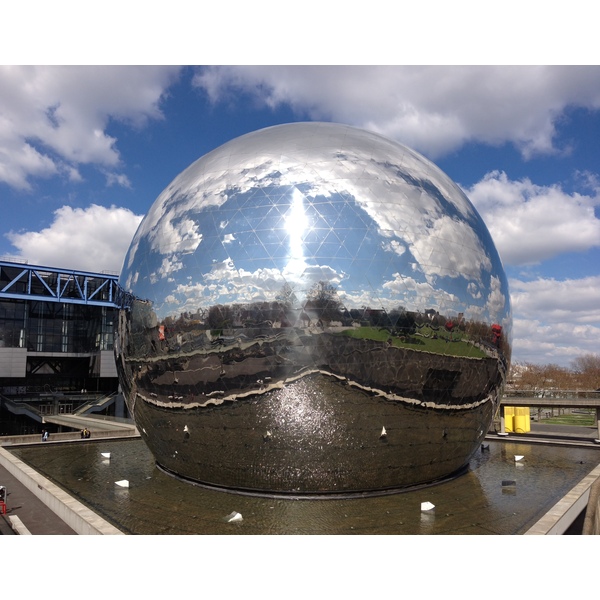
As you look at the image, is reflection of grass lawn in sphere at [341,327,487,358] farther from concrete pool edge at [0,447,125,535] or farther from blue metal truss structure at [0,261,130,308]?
blue metal truss structure at [0,261,130,308]

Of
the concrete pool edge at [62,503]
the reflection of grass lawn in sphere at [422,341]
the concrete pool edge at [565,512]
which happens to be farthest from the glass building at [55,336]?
the concrete pool edge at [565,512]

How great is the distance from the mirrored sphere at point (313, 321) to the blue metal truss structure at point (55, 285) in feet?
103

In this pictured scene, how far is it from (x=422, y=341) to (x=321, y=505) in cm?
410

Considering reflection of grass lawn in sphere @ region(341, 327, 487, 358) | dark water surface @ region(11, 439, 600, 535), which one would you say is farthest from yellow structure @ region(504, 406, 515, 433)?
reflection of grass lawn in sphere @ region(341, 327, 487, 358)

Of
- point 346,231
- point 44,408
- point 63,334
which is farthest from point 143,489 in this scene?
point 63,334

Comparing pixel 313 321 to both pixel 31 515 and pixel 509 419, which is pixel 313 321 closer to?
pixel 31 515

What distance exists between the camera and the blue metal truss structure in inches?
1650

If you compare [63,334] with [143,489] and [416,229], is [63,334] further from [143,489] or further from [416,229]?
[416,229]

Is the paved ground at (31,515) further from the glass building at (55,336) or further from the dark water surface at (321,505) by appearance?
the glass building at (55,336)

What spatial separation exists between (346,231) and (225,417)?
4751 mm

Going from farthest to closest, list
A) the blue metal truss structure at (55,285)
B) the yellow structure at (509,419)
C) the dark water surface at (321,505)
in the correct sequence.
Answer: the blue metal truss structure at (55,285) < the yellow structure at (509,419) < the dark water surface at (321,505)

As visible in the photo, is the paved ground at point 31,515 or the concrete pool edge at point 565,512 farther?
the paved ground at point 31,515

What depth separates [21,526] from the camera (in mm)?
10188

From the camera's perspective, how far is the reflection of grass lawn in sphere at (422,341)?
10070 millimetres
